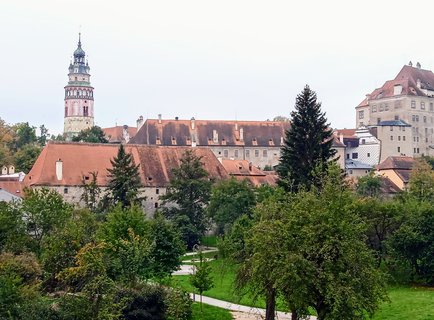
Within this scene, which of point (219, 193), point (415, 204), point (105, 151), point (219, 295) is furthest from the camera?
point (105, 151)

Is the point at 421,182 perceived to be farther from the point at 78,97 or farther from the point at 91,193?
the point at 78,97

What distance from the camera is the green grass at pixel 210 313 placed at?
35031mm

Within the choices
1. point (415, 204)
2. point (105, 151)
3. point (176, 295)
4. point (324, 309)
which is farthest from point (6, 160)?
point (324, 309)

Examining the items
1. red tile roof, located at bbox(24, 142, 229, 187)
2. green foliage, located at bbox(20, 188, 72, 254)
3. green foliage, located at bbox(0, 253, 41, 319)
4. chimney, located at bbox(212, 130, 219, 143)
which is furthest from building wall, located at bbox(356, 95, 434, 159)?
green foliage, located at bbox(0, 253, 41, 319)

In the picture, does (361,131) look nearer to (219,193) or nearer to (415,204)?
(219,193)

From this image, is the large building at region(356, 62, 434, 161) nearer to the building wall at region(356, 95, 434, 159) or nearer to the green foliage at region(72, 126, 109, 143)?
the building wall at region(356, 95, 434, 159)

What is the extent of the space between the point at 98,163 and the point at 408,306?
Result: 4134 centimetres

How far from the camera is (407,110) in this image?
4584 inches

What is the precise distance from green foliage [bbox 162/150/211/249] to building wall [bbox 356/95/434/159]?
57300 millimetres

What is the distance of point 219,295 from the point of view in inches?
1642

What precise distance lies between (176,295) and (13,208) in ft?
45.0

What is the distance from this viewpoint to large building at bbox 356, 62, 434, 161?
112938mm

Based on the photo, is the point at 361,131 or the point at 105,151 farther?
the point at 361,131

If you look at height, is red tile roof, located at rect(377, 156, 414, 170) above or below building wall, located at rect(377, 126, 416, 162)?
below
